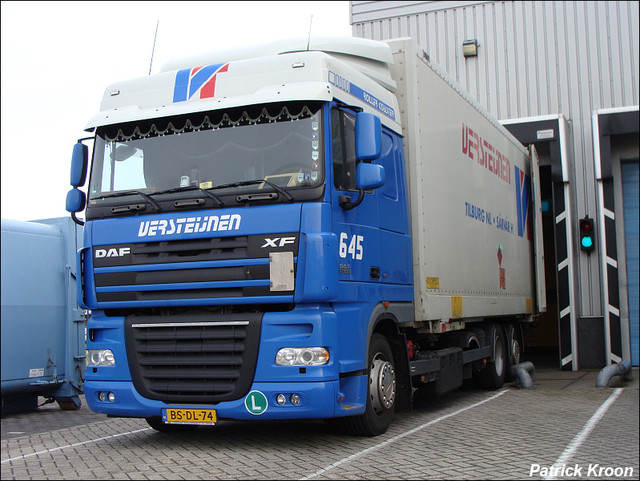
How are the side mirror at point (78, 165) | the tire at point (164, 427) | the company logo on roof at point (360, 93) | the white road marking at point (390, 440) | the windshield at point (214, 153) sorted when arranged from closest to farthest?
the white road marking at point (390, 440)
the windshield at point (214, 153)
the company logo on roof at point (360, 93)
the side mirror at point (78, 165)
the tire at point (164, 427)

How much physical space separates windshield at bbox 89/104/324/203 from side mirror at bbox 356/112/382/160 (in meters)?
0.38

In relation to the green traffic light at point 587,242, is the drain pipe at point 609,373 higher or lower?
lower

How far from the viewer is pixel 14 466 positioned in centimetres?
623

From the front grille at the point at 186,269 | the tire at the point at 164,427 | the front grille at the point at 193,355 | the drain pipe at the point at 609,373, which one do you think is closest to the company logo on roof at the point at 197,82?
the front grille at the point at 186,269

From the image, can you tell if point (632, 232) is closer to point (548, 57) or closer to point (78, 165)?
point (548, 57)

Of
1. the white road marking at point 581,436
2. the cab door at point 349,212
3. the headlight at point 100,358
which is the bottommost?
the white road marking at point 581,436

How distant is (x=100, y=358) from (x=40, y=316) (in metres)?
4.01

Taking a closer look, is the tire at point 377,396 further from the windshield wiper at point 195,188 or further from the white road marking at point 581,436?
the windshield wiper at point 195,188

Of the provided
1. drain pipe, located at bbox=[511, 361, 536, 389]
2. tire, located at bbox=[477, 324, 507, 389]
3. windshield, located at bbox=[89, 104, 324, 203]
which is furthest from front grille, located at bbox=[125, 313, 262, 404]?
drain pipe, located at bbox=[511, 361, 536, 389]

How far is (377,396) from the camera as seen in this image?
23.0 ft

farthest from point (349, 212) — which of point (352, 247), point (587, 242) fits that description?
point (587, 242)

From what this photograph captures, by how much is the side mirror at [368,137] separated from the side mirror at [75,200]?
2666mm

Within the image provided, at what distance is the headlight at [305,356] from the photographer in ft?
20.0

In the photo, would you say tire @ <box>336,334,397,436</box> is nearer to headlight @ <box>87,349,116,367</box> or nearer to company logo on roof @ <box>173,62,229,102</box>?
headlight @ <box>87,349,116,367</box>
